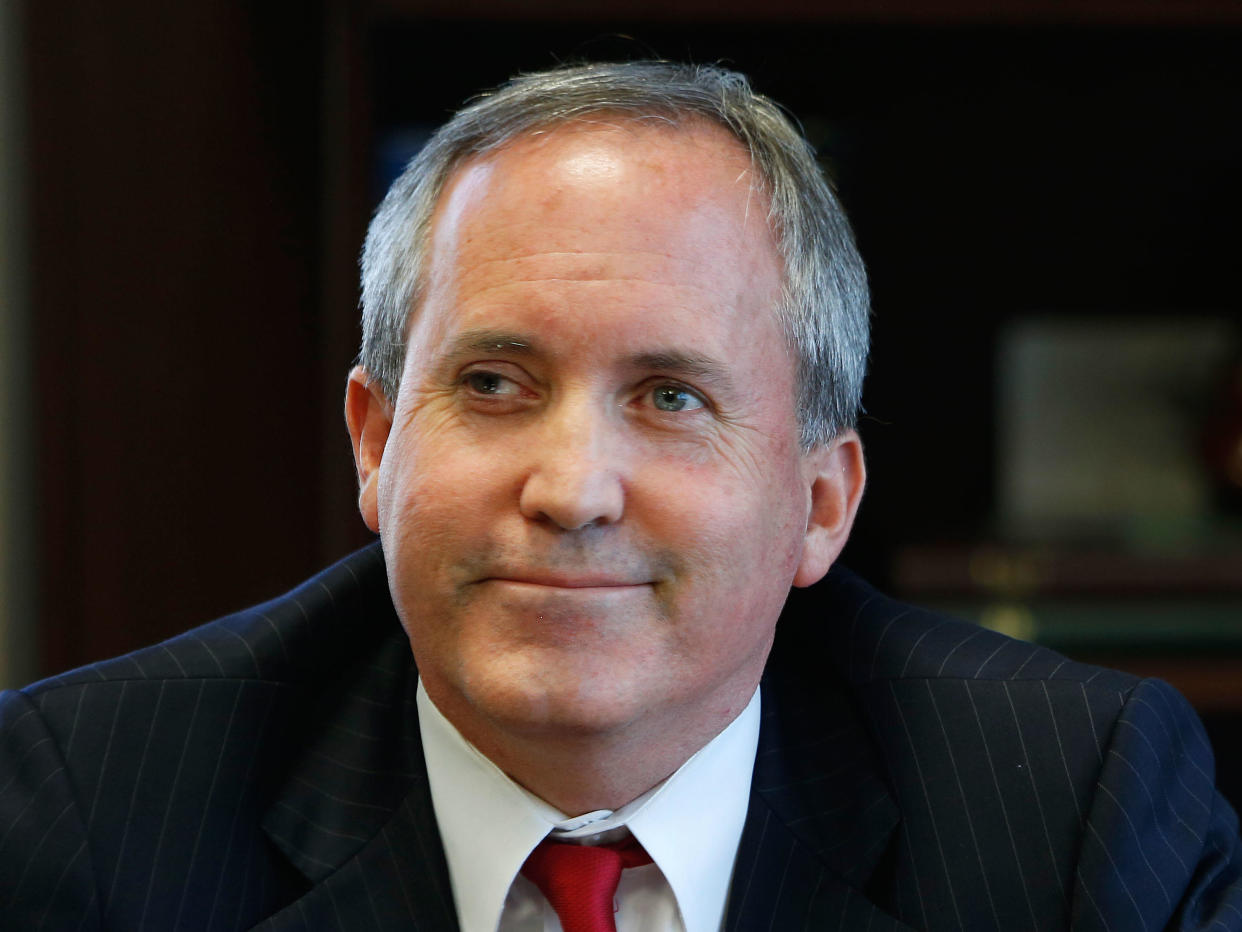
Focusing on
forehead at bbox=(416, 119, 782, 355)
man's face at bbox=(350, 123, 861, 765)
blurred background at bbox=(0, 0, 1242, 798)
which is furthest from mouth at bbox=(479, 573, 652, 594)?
blurred background at bbox=(0, 0, 1242, 798)

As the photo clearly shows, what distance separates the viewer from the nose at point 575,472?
1255 mm

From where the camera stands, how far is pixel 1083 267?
4.05 metres

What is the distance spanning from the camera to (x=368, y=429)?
1587mm

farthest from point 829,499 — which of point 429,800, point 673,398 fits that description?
point 429,800

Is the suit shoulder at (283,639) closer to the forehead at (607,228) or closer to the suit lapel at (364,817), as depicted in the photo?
the suit lapel at (364,817)

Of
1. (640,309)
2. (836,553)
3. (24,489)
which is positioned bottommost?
(24,489)

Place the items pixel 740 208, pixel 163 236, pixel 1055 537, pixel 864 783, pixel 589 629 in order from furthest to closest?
pixel 1055 537 → pixel 163 236 → pixel 864 783 → pixel 740 208 → pixel 589 629

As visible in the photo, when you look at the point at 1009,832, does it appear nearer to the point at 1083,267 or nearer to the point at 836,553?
the point at 836,553

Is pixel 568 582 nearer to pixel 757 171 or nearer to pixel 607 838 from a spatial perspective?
pixel 607 838

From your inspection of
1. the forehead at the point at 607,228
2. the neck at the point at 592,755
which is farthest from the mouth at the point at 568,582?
the forehead at the point at 607,228

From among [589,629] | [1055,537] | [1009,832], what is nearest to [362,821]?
[589,629]

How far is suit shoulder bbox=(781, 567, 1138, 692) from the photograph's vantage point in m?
1.57

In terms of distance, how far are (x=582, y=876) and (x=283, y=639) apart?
42 centimetres

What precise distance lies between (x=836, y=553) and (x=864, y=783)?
244 mm
